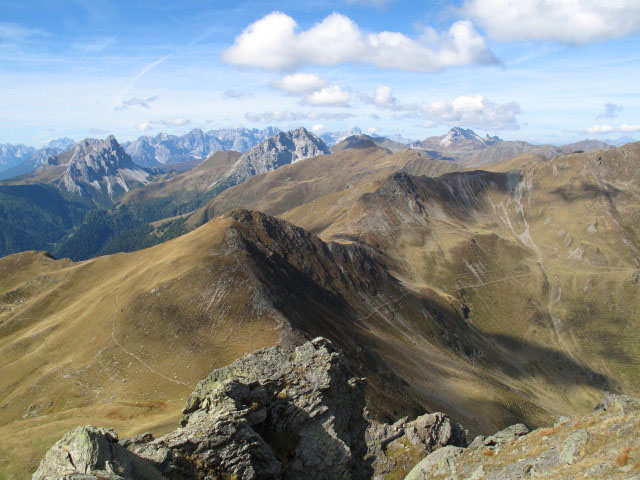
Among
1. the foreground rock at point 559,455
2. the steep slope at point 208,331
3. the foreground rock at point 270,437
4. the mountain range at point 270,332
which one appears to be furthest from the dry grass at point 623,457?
the steep slope at point 208,331

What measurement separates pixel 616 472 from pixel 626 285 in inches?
8855

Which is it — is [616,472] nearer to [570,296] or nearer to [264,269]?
[264,269]

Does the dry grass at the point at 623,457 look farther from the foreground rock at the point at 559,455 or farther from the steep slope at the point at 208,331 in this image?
the steep slope at the point at 208,331

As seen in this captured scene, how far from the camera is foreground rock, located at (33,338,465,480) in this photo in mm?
19922

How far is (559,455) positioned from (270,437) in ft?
64.4

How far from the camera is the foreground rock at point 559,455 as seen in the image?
69.0ft

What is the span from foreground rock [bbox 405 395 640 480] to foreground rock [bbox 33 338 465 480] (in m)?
6.75

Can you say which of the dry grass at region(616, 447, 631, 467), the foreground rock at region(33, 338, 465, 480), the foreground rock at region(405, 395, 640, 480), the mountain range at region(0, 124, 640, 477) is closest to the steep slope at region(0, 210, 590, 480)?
the mountain range at region(0, 124, 640, 477)

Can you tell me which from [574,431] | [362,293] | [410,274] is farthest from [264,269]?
[410,274]

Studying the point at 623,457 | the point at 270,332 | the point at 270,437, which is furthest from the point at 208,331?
the point at 623,457

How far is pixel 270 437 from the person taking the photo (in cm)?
2998

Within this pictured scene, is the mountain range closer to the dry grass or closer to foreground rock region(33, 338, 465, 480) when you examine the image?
foreground rock region(33, 338, 465, 480)

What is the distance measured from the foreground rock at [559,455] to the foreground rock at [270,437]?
6749 millimetres

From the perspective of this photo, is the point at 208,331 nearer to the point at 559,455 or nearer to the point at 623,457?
the point at 559,455
